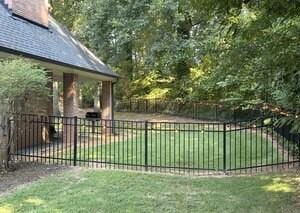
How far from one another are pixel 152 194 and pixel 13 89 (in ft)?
12.2

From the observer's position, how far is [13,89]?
8.54 metres

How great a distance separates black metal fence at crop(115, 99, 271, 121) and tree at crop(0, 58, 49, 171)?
11.3 metres

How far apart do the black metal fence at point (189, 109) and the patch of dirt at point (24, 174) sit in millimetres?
11149

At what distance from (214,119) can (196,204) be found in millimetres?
17769

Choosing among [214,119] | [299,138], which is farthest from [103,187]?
[214,119]

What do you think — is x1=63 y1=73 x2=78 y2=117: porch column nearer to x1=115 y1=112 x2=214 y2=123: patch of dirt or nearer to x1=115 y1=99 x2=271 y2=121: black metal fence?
x1=115 y1=99 x2=271 y2=121: black metal fence

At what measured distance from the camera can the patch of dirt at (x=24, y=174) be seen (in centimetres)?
757

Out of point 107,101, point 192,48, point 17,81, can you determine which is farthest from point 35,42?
point 192,48

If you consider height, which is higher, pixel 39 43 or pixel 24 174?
pixel 39 43

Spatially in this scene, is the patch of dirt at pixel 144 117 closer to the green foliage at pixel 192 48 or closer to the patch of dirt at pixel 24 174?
the green foliage at pixel 192 48

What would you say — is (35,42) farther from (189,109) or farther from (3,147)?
(189,109)

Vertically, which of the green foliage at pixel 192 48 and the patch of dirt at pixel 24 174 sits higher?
the green foliage at pixel 192 48

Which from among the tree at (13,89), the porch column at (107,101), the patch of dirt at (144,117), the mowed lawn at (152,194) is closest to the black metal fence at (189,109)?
the patch of dirt at (144,117)

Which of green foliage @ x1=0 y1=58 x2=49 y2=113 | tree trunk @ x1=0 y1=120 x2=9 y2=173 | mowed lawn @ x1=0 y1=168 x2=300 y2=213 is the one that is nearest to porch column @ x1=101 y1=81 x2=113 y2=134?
tree trunk @ x1=0 y1=120 x2=9 y2=173
